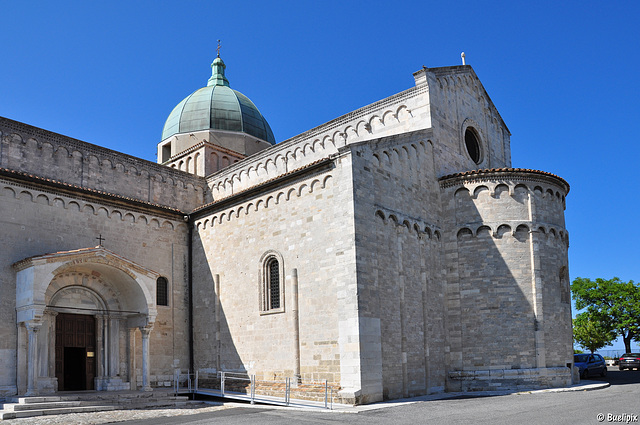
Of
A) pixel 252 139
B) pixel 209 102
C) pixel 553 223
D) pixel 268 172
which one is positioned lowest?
pixel 553 223

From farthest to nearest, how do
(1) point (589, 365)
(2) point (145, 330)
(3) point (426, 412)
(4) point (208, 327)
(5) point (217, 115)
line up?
(5) point (217, 115), (1) point (589, 365), (4) point (208, 327), (2) point (145, 330), (3) point (426, 412)

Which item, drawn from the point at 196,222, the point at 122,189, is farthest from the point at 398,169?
the point at 122,189

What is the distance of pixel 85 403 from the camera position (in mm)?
16547

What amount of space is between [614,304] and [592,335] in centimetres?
373

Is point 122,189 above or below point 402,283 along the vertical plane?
above

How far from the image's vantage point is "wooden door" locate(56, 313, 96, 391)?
19.2 metres

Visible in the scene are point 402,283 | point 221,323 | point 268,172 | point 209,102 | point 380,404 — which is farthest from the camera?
point 209,102

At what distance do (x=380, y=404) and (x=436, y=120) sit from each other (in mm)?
10934

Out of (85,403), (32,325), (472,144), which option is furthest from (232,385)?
(472,144)

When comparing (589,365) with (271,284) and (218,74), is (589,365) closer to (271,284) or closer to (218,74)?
(271,284)

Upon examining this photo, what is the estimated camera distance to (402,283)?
61.3 ft

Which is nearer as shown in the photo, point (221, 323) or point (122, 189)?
point (221, 323)

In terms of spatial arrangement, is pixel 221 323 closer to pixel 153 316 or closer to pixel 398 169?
pixel 153 316

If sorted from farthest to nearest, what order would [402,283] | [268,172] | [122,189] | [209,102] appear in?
[209,102] < [268,172] < [122,189] < [402,283]
